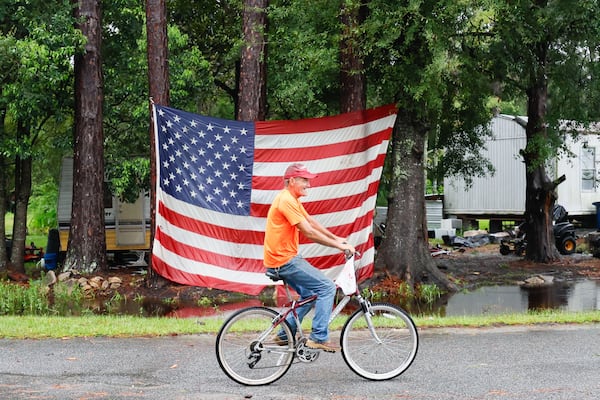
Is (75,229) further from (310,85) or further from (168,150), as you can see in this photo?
(310,85)

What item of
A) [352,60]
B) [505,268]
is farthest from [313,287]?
[505,268]

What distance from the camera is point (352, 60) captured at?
710 inches

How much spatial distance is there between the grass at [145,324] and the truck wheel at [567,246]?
14642mm

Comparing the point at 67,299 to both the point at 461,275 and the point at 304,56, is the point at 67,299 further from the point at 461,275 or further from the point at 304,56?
the point at 461,275

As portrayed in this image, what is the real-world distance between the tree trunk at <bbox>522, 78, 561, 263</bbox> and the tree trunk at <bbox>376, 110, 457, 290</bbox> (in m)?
6.47

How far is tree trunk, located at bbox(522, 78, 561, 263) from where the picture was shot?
78.5ft

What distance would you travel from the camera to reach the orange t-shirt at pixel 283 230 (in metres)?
7.68

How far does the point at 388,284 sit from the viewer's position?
58.8 ft

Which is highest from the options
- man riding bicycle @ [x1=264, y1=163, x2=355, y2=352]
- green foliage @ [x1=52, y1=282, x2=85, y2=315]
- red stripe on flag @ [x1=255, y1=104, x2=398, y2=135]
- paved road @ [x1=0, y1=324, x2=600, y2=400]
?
red stripe on flag @ [x1=255, y1=104, x2=398, y2=135]

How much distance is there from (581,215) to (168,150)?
24408mm

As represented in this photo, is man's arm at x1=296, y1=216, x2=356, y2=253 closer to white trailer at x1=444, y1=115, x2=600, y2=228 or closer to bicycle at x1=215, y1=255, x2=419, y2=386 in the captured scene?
bicycle at x1=215, y1=255, x2=419, y2=386

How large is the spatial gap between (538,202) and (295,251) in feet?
59.9

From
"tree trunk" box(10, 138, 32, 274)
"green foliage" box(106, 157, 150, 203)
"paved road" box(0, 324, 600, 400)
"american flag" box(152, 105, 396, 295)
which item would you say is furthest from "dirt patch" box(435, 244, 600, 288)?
"tree trunk" box(10, 138, 32, 274)

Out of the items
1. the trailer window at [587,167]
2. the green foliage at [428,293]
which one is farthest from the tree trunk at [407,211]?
the trailer window at [587,167]
